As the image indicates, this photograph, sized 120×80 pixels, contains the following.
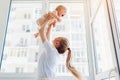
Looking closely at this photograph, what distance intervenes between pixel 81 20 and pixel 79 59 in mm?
688

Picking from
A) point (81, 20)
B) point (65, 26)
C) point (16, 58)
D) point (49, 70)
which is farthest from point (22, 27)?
point (49, 70)

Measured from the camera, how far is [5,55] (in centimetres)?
227

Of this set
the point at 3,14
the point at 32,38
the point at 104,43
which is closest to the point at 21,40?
the point at 32,38

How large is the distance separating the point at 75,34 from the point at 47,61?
49.9 inches

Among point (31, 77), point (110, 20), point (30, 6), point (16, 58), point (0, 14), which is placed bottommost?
point (31, 77)

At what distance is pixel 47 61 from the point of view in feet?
4.12

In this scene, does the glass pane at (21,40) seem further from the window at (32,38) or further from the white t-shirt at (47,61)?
the white t-shirt at (47,61)

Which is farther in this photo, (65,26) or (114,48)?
(65,26)

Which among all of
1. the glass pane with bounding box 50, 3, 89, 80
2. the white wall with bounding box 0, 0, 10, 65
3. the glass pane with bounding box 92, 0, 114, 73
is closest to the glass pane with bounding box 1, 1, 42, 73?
the white wall with bounding box 0, 0, 10, 65

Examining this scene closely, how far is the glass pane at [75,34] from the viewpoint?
88.4 inches

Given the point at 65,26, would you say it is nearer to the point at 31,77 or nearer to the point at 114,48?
the point at 31,77

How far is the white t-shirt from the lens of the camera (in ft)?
4.04

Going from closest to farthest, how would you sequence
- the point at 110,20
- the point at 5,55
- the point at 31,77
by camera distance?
the point at 110,20, the point at 31,77, the point at 5,55

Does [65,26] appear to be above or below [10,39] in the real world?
above
